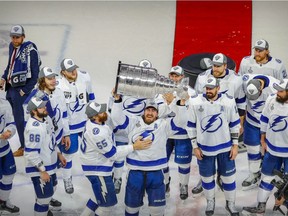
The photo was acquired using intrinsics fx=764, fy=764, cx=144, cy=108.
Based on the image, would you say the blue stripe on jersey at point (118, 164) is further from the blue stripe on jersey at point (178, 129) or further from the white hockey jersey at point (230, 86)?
the white hockey jersey at point (230, 86)

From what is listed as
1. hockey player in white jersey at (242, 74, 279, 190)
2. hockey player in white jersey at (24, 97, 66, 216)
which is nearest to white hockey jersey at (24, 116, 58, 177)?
hockey player in white jersey at (24, 97, 66, 216)

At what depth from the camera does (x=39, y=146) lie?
642 centimetres

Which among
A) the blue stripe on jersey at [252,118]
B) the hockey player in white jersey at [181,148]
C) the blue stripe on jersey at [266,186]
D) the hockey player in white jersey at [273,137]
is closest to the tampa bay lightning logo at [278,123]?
the hockey player in white jersey at [273,137]

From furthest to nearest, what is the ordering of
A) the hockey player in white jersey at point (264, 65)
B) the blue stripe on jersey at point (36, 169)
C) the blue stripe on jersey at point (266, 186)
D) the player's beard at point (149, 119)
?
the hockey player in white jersey at point (264, 65)
the blue stripe on jersey at point (266, 186)
the blue stripe on jersey at point (36, 169)
the player's beard at point (149, 119)

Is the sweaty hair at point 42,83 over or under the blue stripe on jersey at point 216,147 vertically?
over

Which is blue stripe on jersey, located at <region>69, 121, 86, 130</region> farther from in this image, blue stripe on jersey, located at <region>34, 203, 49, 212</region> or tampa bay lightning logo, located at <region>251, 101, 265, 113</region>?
tampa bay lightning logo, located at <region>251, 101, 265, 113</region>

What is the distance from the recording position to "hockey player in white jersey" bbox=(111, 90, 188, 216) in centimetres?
645

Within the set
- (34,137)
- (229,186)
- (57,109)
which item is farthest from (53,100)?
(229,186)

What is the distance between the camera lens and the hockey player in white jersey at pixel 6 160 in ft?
22.2

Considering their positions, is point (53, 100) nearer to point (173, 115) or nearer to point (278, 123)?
point (173, 115)

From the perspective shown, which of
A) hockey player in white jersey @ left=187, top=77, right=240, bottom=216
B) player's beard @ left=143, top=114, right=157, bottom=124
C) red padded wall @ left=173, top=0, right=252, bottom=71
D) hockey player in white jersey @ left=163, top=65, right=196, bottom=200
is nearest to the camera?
player's beard @ left=143, top=114, right=157, bottom=124

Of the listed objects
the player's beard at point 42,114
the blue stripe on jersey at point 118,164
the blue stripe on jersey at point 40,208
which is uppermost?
the player's beard at point 42,114

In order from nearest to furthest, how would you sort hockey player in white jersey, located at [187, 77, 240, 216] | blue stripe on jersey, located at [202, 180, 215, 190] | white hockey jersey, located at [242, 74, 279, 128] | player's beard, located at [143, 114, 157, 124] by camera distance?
player's beard, located at [143, 114, 157, 124] < hockey player in white jersey, located at [187, 77, 240, 216] < blue stripe on jersey, located at [202, 180, 215, 190] < white hockey jersey, located at [242, 74, 279, 128]

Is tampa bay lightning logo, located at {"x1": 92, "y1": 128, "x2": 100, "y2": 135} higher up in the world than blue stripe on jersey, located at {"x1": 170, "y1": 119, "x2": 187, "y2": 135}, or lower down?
lower down
